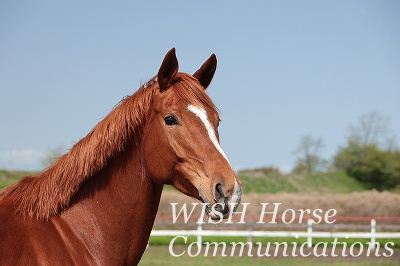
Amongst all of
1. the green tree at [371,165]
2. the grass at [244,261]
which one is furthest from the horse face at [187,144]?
the green tree at [371,165]

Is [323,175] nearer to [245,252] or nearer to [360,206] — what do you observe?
[360,206]

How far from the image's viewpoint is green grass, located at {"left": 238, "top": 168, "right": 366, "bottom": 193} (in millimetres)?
32656

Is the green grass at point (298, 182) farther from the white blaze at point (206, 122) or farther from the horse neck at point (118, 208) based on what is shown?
the white blaze at point (206, 122)

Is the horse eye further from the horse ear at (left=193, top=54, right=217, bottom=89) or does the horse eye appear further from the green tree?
the green tree

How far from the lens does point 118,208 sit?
3.23 m

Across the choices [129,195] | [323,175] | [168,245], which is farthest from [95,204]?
[323,175]

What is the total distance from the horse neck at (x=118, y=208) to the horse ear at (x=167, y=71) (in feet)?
1.48

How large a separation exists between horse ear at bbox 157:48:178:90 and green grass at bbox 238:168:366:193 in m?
28.9

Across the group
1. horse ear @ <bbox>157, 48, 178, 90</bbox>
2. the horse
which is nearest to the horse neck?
the horse

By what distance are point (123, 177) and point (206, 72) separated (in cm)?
89

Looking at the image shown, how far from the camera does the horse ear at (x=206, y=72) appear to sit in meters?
3.51

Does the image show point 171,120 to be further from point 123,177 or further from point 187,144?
point 123,177

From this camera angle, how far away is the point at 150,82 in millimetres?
3400

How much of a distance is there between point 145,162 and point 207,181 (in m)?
0.49
